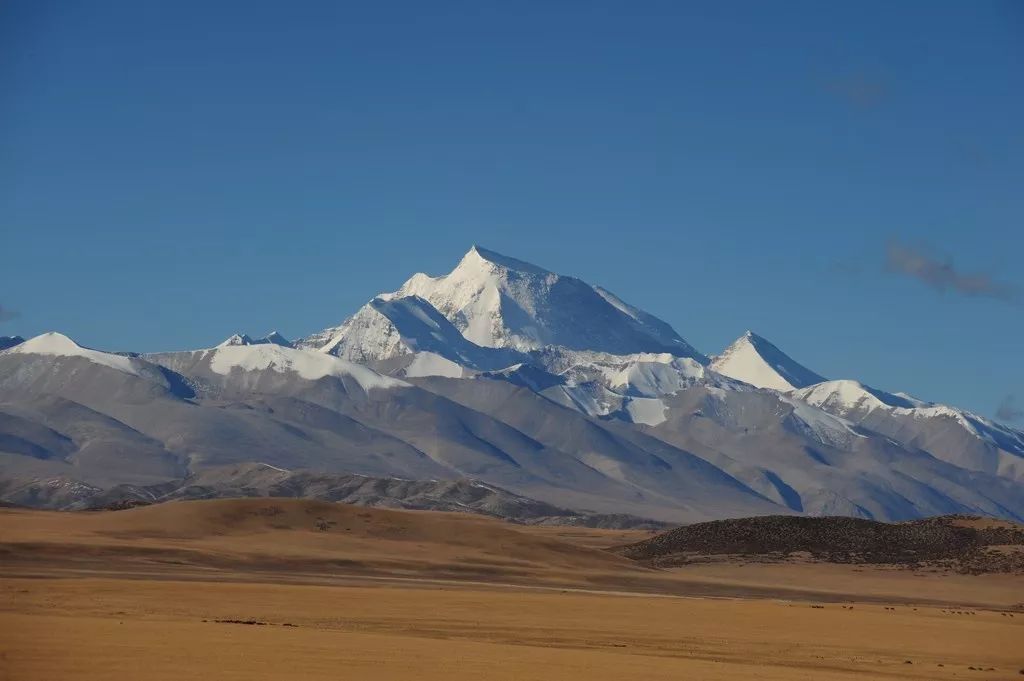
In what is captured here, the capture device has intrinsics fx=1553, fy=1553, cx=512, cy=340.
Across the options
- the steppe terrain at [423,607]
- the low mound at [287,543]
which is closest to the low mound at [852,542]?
the steppe terrain at [423,607]

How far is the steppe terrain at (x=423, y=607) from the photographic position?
4631 centimetres

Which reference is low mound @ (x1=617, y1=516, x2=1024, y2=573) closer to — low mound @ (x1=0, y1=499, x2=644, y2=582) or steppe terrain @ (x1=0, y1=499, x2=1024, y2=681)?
steppe terrain @ (x1=0, y1=499, x2=1024, y2=681)

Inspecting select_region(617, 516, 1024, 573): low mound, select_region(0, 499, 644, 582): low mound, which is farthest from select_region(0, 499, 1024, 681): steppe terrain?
select_region(617, 516, 1024, 573): low mound

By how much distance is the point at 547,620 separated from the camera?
69000 mm

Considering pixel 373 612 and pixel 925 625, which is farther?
pixel 925 625

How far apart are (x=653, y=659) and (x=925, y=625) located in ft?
98.2

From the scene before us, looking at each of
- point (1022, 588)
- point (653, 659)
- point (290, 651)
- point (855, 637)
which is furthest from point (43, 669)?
point (1022, 588)

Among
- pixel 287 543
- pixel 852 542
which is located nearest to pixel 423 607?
pixel 287 543

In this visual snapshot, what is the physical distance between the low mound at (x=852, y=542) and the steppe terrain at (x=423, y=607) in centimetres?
417

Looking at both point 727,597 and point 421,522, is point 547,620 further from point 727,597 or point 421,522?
point 421,522

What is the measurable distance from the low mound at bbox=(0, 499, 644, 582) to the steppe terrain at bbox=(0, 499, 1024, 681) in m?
0.33

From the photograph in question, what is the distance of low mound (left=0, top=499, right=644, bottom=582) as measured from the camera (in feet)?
325

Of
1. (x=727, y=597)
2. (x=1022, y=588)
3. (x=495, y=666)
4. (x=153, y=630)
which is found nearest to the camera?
(x=495, y=666)

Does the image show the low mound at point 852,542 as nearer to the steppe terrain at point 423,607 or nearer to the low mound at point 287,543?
the steppe terrain at point 423,607
